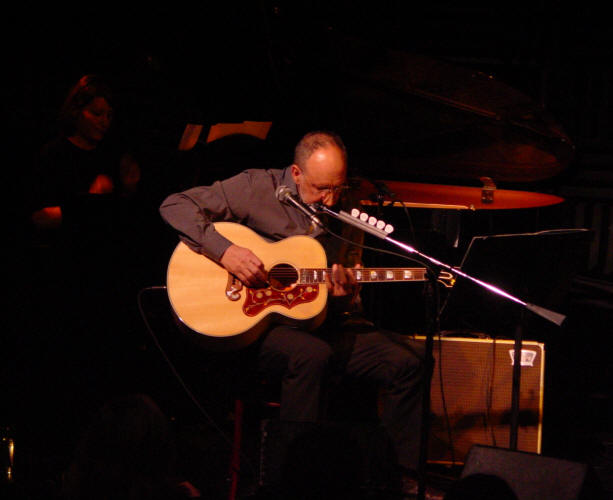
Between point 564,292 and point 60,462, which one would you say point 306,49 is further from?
point 60,462

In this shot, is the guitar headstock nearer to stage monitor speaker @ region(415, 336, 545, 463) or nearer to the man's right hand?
the man's right hand

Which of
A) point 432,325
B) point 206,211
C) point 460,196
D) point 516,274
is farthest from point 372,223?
point 460,196

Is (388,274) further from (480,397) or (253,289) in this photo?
(480,397)

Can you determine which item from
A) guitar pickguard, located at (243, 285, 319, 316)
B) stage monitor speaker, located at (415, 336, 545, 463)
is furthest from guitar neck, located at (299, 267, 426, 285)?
stage monitor speaker, located at (415, 336, 545, 463)

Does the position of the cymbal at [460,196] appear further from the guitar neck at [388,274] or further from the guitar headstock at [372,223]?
the guitar headstock at [372,223]

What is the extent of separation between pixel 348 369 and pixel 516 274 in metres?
0.93

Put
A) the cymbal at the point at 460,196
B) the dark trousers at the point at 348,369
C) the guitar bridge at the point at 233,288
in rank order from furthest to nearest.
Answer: the cymbal at the point at 460,196 < the guitar bridge at the point at 233,288 < the dark trousers at the point at 348,369

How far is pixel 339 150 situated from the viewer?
10.5 ft

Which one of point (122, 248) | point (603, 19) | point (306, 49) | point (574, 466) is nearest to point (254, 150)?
point (306, 49)

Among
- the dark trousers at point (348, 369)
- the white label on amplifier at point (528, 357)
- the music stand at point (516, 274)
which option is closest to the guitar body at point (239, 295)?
the dark trousers at point (348, 369)

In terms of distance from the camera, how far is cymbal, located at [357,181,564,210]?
3.64 meters

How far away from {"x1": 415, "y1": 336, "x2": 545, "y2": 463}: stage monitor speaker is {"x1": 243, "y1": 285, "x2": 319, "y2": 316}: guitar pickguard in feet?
2.55

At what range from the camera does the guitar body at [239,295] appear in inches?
114

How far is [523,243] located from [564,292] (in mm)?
339
